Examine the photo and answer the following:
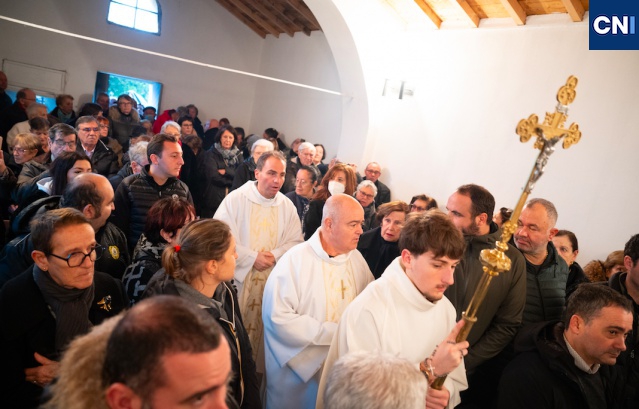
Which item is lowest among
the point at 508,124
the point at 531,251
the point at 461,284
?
the point at 461,284

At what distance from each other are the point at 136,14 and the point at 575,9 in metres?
12.3

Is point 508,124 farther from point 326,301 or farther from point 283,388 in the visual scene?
point 283,388

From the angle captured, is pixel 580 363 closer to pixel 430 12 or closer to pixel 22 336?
pixel 22 336

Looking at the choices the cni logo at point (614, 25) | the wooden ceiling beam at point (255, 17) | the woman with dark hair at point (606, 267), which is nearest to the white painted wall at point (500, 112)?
the cni logo at point (614, 25)

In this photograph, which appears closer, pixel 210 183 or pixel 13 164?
pixel 13 164

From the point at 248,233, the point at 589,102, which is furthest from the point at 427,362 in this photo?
the point at 589,102

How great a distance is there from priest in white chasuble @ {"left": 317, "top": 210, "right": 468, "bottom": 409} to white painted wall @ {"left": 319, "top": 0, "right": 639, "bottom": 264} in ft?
14.3

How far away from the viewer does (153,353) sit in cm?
133

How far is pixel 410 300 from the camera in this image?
2725mm

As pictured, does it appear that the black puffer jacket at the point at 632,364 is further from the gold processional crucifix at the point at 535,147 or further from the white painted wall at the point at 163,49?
the white painted wall at the point at 163,49

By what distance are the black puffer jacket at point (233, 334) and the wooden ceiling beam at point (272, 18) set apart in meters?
12.5

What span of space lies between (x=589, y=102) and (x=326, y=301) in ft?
16.2

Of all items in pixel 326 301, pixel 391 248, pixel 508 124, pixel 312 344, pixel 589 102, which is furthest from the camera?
pixel 508 124

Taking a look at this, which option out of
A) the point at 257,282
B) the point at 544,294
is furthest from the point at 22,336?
the point at 544,294
